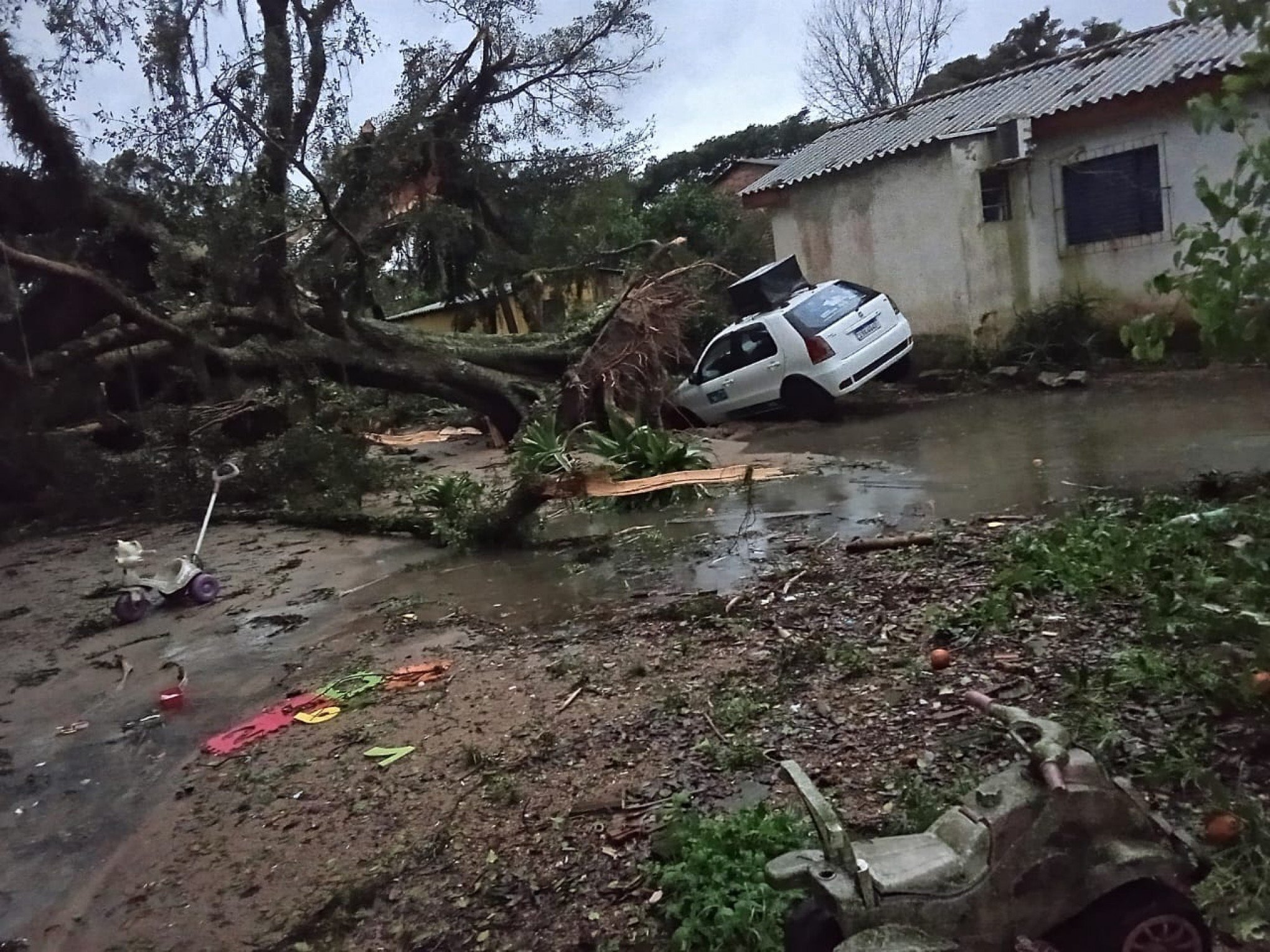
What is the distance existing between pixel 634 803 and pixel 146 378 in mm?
12639

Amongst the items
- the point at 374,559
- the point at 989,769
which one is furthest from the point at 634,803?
the point at 374,559

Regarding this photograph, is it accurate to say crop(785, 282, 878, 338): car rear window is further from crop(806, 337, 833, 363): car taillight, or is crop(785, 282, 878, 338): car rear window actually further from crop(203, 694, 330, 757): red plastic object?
crop(203, 694, 330, 757): red plastic object

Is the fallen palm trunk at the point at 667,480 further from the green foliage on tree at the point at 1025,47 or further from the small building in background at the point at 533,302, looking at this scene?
the green foliage on tree at the point at 1025,47

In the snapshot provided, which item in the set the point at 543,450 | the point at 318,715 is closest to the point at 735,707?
the point at 318,715

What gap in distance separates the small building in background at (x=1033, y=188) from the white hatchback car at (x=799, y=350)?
8.49 ft

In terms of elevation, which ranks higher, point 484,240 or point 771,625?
point 484,240

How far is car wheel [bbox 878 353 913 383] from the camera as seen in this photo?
551 inches

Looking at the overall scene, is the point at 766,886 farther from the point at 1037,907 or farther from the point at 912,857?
the point at 1037,907

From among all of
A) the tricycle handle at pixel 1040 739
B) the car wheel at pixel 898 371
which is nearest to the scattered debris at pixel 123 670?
the tricycle handle at pixel 1040 739

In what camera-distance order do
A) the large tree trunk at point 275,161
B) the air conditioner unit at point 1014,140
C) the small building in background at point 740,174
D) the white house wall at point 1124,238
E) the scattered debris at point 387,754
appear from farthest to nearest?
the small building in background at point 740,174, the air conditioner unit at point 1014,140, the white house wall at point 1124,238, the large tree trunk at point 275,161, the scattered debris at point 387,754

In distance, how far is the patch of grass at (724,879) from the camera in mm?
2793

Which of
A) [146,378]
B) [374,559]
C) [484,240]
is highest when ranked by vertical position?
[484,240]

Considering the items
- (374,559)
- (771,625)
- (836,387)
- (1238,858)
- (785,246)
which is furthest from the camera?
(785,246)

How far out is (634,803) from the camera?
3.67 meters
